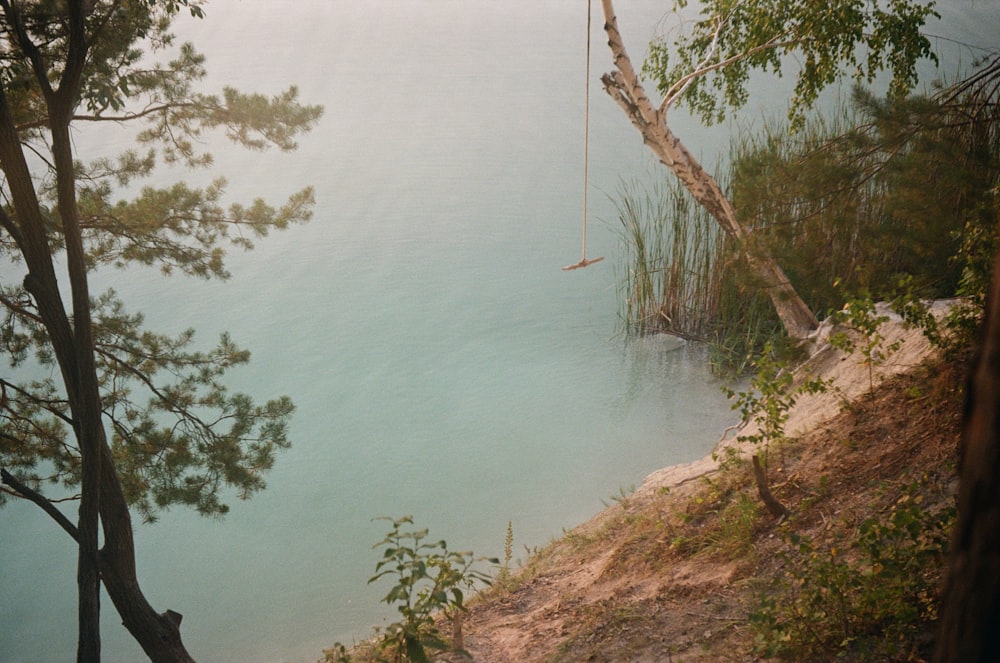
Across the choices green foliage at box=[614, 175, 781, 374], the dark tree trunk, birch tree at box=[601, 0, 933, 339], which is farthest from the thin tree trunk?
green foliage at box=[614, 175, 781, 374]

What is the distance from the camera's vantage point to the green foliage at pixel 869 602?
1.54m

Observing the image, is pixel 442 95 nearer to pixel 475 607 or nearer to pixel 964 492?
pixel 475 607

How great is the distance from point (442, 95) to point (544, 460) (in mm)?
7398

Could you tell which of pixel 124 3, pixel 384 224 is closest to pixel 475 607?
pixel 124 3

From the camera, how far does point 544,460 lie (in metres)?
4.62

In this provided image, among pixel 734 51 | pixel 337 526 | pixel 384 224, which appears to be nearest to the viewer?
pixel 734 51

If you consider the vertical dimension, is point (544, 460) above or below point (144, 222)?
below

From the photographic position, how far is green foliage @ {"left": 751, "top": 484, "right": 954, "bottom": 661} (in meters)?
1.54

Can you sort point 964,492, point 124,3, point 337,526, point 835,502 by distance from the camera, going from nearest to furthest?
1. point 964,492
2. point 835,502
3. point 124,3
4. point 337,526

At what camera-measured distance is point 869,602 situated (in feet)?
5.27

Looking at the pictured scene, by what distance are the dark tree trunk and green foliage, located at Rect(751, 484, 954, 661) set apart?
832mm

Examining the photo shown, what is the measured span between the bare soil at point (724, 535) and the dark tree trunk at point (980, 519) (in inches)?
41.0

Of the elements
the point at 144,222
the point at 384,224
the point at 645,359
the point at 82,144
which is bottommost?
the point at 645,359

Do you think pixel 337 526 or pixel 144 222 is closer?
pixel 144 222
